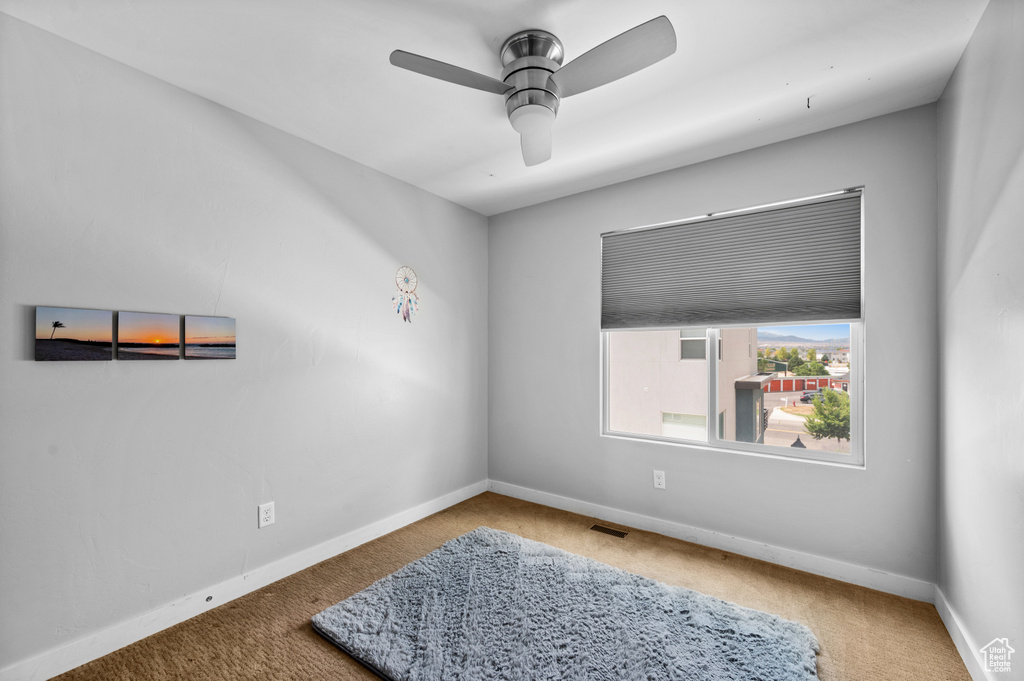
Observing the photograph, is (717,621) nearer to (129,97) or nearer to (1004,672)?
(1004,672)

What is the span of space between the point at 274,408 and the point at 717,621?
2481mm

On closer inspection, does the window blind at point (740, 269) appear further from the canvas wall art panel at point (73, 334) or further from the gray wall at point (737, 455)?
the canvas wall art panel at point (73, 334)

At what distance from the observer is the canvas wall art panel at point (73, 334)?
1.75 metres

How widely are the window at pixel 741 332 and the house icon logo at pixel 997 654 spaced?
38.9 inches

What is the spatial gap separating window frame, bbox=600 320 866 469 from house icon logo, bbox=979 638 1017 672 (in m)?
0.93

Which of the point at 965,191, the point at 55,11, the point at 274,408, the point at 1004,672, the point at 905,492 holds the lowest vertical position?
the point at 1004,672

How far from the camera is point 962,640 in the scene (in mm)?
1857

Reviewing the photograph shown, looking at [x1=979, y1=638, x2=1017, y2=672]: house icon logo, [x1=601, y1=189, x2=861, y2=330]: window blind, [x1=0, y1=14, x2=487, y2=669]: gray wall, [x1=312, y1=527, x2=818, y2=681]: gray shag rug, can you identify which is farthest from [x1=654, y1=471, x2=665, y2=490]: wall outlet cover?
[x1=0, y1=14, x2=487, y2=669]: gray wall

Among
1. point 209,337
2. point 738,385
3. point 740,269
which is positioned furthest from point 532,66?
point 738,385

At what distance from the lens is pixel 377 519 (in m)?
3.03

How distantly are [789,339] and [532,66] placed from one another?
7.11 feet

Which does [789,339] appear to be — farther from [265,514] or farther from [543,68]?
[265,514]

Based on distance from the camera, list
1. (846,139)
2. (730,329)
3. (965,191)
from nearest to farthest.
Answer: (965,191), (846,139), (730,329)

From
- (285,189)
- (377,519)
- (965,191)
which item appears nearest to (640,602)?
(377,519)
